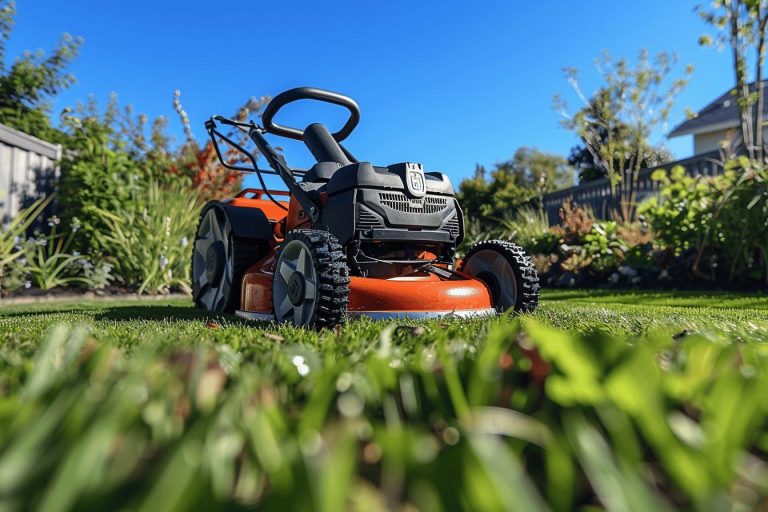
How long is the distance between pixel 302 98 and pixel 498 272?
195 centimetres

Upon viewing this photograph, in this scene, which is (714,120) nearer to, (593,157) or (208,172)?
(593,157)

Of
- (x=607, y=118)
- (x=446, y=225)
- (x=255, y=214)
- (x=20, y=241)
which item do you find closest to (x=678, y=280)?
(x=446, y=225)

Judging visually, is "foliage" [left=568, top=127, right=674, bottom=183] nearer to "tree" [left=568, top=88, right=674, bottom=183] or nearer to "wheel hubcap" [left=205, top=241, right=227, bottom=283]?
"tree" [left=568, top=88, right=674, bottom=183]

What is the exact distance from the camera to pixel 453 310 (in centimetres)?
332

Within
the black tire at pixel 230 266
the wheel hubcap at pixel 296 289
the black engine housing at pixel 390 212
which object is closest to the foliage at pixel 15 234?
the black tire at pixel 230 266

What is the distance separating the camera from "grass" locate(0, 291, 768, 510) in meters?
0.46

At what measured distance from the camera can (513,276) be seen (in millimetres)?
3852

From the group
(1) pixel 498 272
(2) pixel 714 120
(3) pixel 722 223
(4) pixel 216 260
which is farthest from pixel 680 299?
(2) pixel 714 120

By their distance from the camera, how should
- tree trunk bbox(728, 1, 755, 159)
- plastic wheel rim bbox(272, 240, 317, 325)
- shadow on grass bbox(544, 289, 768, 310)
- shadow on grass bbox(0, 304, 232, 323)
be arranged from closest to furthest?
plastic wheel rim bbox(272, 240, 317, 325), shadow on grass bbox(0, 304, 232, 323), shadow on grass bbox(544, 289, 768, 310), tree trunk bbox(728, 1, 755, 159)

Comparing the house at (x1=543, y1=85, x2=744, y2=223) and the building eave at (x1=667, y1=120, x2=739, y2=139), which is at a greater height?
the building eave at (x1=667, y1=120, x2=739, y2=139)

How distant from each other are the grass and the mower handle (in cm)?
353

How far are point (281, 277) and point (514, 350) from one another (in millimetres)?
2428

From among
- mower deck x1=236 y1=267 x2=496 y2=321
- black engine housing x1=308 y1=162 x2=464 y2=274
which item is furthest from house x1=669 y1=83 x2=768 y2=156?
mower deck x1=236 y1=267 x2=496 y2=321

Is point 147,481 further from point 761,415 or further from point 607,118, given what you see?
point 607,118
